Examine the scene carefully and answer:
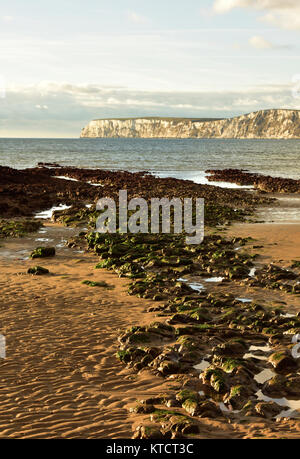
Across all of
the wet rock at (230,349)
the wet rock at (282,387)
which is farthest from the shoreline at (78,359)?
the wet rock at (230,349)

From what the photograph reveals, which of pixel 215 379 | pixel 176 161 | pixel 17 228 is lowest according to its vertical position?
pixel 215 379

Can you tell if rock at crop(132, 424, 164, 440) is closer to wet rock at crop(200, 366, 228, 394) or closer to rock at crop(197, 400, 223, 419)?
rock at crop(197, 400, 223, 419)

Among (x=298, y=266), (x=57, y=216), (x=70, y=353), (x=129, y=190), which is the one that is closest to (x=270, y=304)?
(x=298, y=266)

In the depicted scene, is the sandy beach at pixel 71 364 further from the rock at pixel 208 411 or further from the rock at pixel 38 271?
the rock at pixel 38 271

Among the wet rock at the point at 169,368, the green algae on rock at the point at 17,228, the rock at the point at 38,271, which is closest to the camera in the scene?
the wet rock at the point at 169,368

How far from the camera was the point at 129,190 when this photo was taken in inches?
1519

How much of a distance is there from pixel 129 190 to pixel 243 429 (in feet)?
106

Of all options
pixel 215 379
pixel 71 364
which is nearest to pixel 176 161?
pixel 71 364

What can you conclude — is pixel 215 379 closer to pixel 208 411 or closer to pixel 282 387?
pixel 208 411

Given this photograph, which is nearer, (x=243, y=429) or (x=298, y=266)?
(x=243, y=429)

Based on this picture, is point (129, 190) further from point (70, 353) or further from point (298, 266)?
point (70, 353)

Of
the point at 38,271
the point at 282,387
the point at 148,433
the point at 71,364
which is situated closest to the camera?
the point at 148,433
